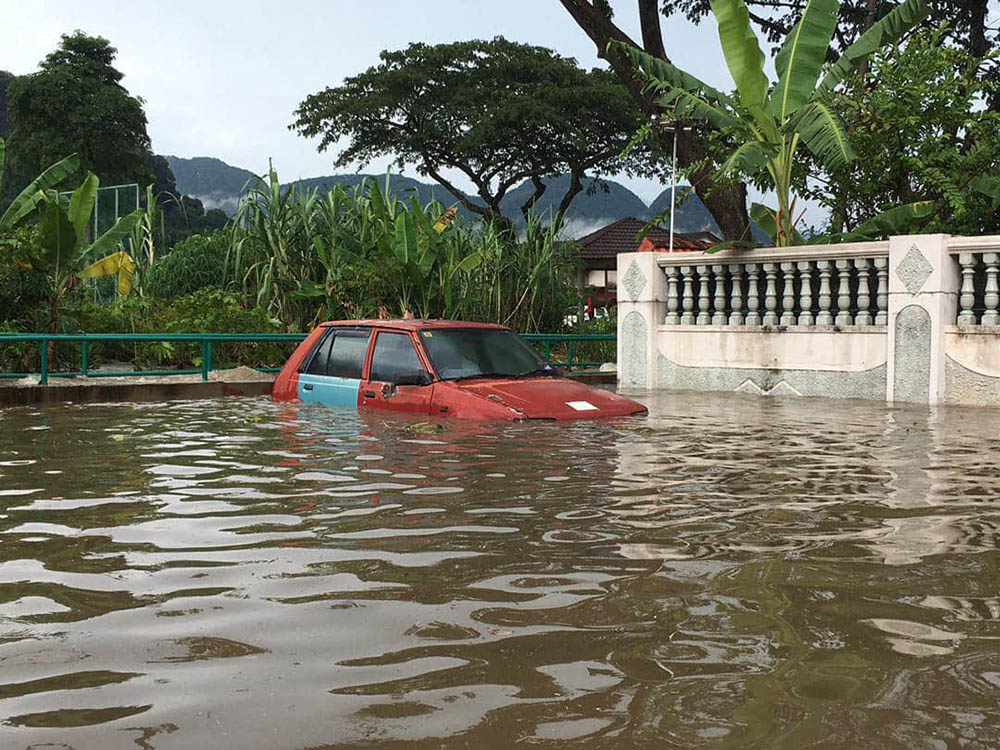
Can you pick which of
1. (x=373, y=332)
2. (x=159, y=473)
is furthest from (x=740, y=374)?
(x=159, y=473)

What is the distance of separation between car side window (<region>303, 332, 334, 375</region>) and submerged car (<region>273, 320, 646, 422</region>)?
11 mm

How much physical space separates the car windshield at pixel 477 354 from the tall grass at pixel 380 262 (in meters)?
7.05

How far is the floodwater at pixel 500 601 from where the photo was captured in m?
3.18

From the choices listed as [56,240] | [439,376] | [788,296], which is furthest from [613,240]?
[439,376]

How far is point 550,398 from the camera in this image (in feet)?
36.0

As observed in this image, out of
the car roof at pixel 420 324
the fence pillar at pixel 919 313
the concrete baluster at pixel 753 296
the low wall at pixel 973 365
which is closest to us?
the car roof at pixel 420 324

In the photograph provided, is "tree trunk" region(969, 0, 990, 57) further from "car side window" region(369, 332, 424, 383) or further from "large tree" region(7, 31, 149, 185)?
"large tree" region(7, 31, 149, 185)

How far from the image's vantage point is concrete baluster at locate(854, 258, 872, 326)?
49.1 feet

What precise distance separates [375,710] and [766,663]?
1267 mm

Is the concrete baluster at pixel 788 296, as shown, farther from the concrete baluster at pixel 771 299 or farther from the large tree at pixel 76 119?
the large tree at pixel 76 119

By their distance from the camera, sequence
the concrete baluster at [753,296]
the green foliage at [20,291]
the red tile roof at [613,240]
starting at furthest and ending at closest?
the red tile roof at [613,240] < the green foliage at [20,291] < the concrete baluster at [753,296]

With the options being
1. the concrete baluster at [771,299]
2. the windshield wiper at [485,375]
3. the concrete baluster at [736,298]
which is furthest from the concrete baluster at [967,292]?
the windshield wiper at [485,375]

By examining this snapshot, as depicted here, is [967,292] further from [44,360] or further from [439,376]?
[44,360]

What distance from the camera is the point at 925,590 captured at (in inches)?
182
